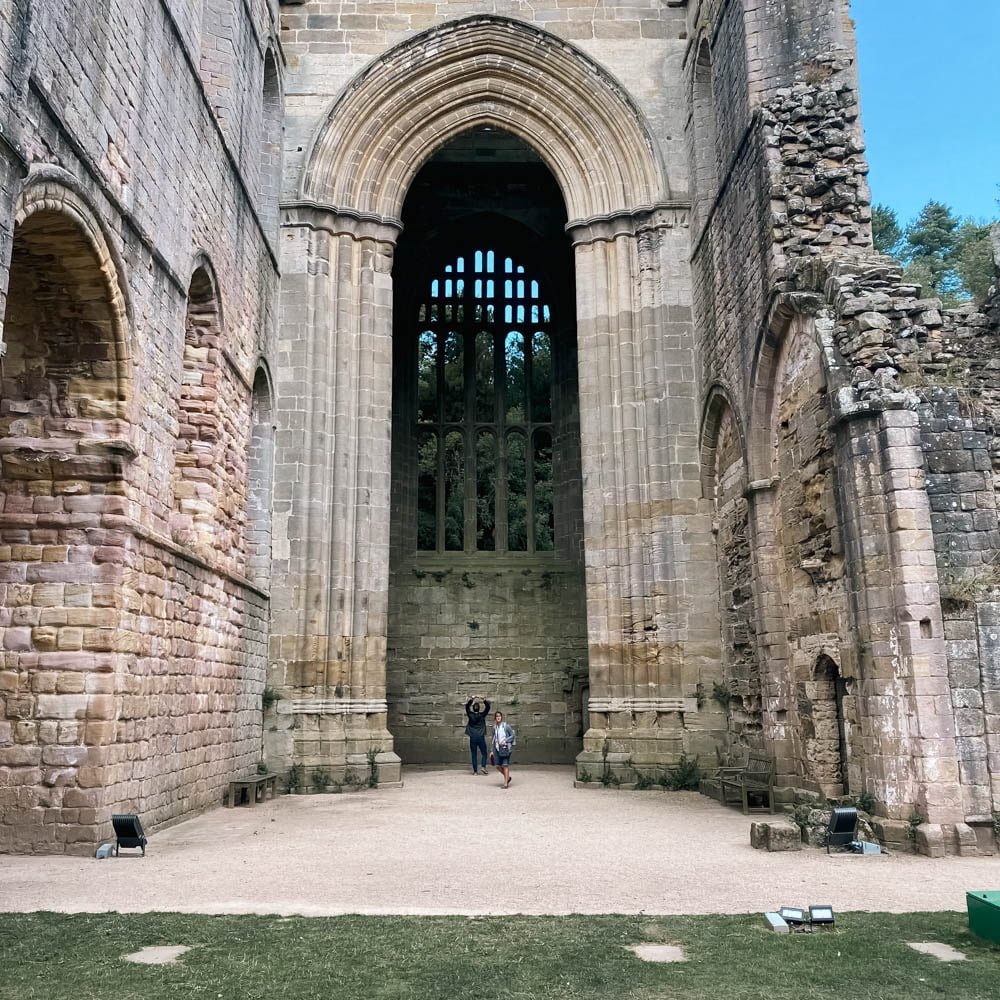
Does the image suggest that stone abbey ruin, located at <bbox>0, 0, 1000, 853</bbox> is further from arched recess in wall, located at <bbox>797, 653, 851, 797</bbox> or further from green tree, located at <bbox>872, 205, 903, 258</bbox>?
green tree, located at <bbox>872, 205, 903, 258</bbox>

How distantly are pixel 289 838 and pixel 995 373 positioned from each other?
710 cm

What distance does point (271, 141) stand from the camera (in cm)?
1366

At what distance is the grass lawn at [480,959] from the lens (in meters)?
3.60

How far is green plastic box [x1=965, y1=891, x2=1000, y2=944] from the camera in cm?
418

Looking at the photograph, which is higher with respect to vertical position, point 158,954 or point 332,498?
point 332,498

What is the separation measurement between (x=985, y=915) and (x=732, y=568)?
7796 millimetres

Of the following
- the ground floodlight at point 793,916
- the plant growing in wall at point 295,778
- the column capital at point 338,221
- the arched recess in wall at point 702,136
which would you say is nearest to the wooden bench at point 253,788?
the plant growing in wall at point 295,778

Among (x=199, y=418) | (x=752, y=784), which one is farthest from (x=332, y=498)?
(x=752, y=784)

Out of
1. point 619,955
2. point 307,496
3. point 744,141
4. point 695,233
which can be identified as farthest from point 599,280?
point 619,955

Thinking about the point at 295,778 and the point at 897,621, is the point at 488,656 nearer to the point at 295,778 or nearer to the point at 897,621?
the point at 295,778

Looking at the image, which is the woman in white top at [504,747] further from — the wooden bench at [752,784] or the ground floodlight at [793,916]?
the ground floodlight at [793,916]

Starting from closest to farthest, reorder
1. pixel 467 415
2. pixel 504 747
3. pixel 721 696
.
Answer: pixel 721 696, pixel 504 747, pixel 467 415

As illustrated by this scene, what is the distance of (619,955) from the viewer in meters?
4.10

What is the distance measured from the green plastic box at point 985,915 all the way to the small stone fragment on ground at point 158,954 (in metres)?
3.46
